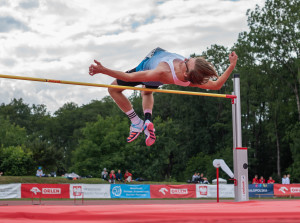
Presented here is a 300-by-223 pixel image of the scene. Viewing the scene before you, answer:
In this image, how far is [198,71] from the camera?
4551 millimetres

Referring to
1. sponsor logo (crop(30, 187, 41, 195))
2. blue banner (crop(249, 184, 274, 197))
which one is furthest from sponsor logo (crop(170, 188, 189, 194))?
sponsor logo (crop(30, 187, 41, 195))

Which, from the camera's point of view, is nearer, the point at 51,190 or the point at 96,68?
the point at 96,68

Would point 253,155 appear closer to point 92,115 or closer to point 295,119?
point 295,119

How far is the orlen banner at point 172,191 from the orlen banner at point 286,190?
150 inches

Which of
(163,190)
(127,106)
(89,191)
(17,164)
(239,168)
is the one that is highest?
(127,106)

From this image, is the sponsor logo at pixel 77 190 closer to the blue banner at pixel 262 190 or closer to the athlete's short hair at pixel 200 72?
the blue banner at pixel 262 190

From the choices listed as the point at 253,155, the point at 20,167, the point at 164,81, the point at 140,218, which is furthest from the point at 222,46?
the point at 140,218

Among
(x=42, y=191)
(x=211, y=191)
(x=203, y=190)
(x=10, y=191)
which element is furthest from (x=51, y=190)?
(x=211, y=191)

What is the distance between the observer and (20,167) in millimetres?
24391

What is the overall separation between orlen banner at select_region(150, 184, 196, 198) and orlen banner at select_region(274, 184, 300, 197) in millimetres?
3821

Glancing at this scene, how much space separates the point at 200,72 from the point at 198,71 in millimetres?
34

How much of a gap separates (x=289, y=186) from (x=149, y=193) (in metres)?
6.61

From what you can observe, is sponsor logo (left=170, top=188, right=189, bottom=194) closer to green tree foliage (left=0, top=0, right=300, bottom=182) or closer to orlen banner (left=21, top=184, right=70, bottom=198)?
orlen banner (left=21, top=184, right=70, bottom=198)

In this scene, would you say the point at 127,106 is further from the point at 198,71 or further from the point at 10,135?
the point at 10,135
